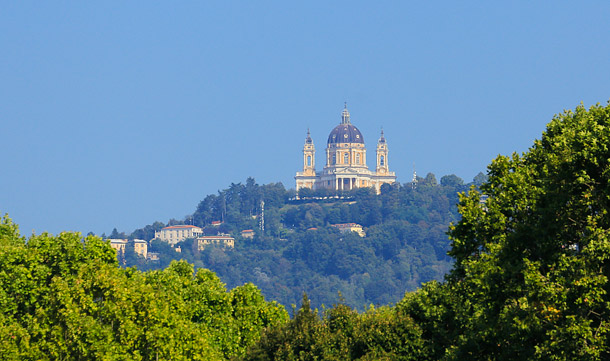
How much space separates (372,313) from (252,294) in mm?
19163

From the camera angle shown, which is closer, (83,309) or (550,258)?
(550,258)

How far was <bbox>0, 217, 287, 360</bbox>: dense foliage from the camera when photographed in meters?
50.9

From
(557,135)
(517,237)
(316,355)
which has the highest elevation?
(557,135)

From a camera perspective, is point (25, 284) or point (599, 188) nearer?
point (599, 188)

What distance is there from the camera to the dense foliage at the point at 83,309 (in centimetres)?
5091

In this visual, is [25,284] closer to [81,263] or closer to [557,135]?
[81,263]

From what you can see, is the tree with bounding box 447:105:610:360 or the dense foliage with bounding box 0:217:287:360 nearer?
the tree with bounding box 447:105:610:360

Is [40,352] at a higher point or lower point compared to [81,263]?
lower

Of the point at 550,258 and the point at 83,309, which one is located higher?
the point at 550,258

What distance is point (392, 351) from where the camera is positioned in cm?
4866

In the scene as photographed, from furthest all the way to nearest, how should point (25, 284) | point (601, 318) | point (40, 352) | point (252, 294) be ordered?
point (252, 294) → point (25, 284) → point (40, 352) → point (601, 318)

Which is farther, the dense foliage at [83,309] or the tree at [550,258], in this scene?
the dense foliage at [83,309]

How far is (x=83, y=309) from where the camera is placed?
171 ft

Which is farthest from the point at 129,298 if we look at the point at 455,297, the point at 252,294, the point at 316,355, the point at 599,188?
the point at 599,188
